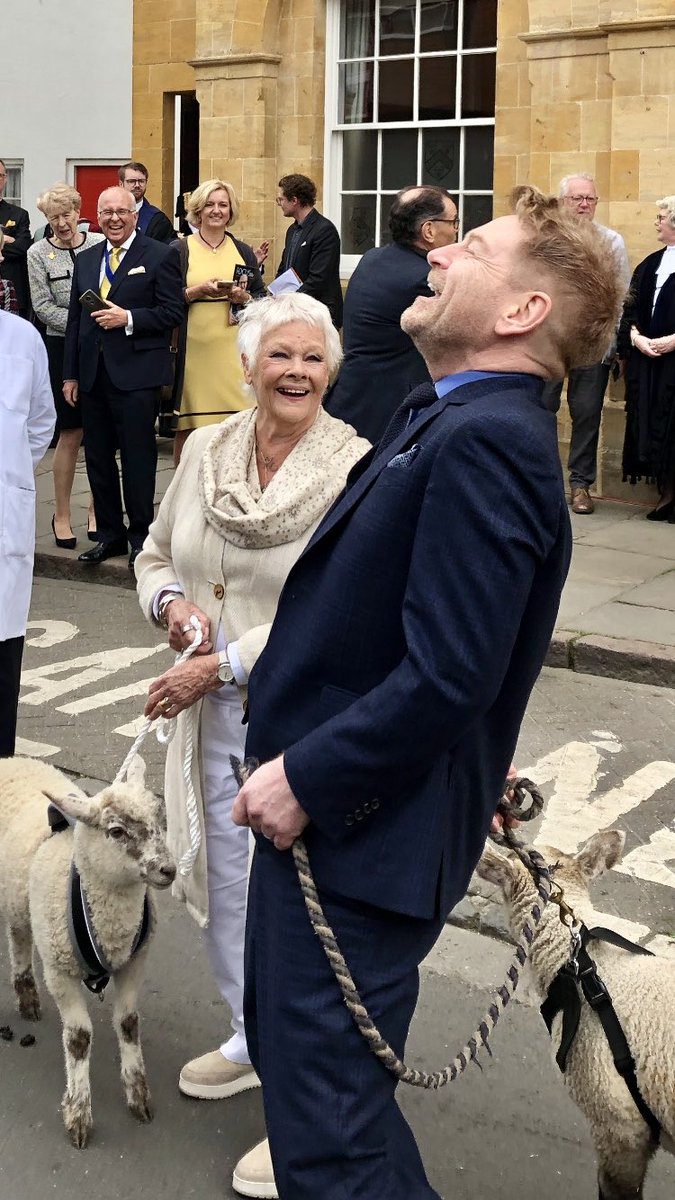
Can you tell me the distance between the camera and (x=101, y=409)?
387 inches

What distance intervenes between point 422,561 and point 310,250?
33.2ft

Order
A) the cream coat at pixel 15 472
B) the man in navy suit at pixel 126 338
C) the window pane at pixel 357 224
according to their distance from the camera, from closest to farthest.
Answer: the cream coat at pixel 15 472 → the man in navy suit at pixel 126 338 → the window pane at pixel 357 224

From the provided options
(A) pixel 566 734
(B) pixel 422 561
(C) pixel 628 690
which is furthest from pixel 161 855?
(C) pixel 628 690

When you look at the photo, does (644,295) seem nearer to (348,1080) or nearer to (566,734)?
(566,734)

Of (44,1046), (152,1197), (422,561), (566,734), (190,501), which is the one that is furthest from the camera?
(566,734)

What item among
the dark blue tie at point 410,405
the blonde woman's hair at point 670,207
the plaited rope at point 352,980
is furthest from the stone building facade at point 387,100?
the dark blue tie at point 410,405

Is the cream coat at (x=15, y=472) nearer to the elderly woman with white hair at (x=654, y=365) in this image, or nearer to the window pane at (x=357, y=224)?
the elderly woman with white hair at (x=654, y=365)

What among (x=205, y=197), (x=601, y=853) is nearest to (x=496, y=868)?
(x=601, y=853)

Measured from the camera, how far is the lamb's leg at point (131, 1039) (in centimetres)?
390

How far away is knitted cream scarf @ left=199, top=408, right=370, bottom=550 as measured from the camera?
→ 3.63 meters

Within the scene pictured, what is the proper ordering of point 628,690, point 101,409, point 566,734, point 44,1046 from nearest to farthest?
point 44,1046
point 566,734
point 628,690
point 101,409

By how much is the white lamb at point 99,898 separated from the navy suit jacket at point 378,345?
4012mm

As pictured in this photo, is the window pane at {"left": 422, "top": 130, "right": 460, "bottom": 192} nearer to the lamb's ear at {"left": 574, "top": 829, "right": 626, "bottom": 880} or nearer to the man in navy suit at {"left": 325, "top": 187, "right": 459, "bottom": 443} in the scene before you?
the man in navy suit at {"left": 325, "top": 187, "right": 459, "bottom": 443}

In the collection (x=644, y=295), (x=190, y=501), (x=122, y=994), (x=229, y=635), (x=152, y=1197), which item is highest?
(x=644, y=295)
